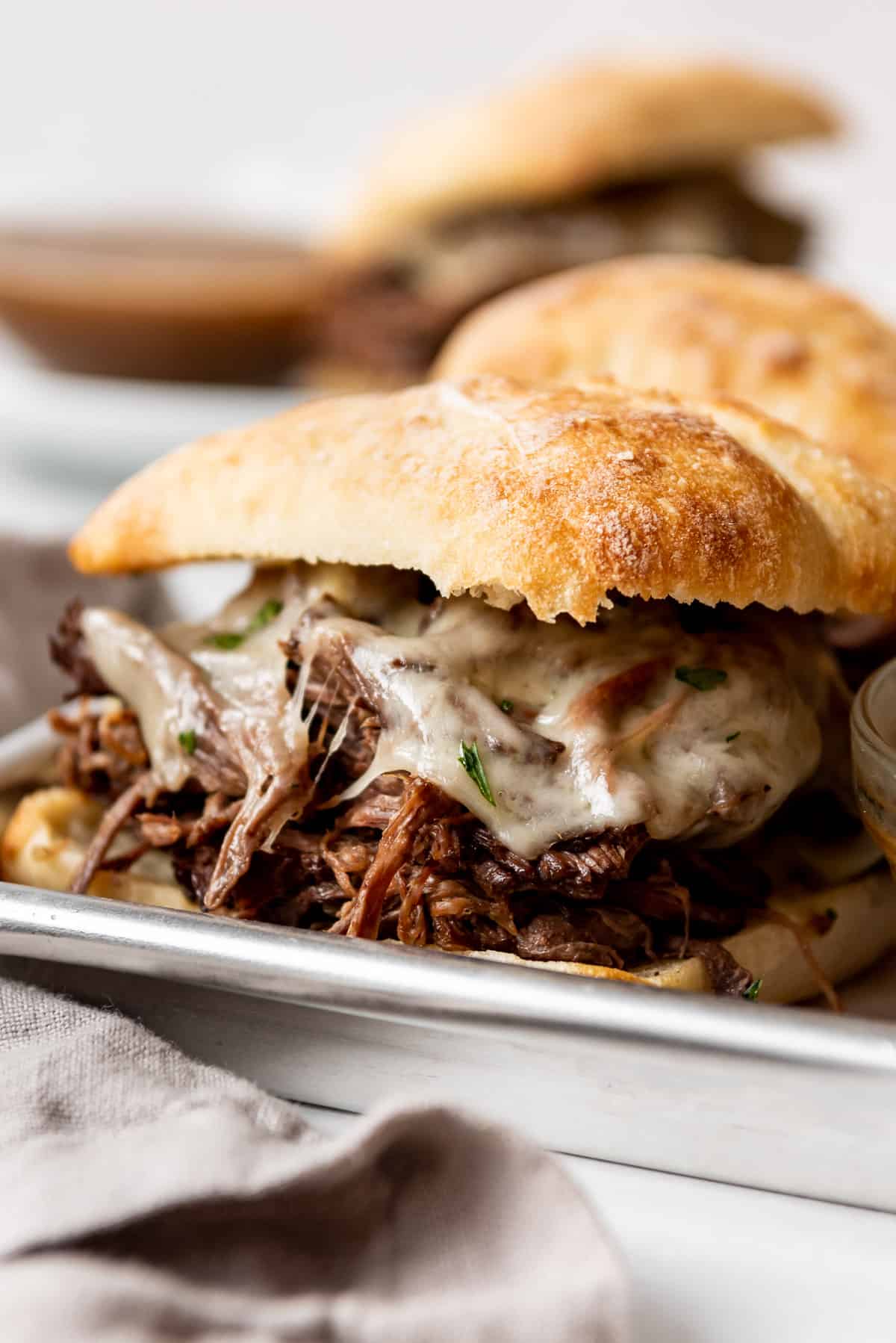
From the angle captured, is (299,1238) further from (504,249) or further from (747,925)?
(504,249)

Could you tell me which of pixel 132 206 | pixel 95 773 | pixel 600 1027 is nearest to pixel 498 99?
pixel 132 206

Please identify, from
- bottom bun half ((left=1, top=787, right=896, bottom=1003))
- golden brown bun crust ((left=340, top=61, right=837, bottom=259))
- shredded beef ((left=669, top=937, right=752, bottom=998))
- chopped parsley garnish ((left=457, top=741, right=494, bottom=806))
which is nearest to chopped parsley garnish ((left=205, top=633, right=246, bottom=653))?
bottom bun half ((left=1, top=787, right=896, bottom=1003))

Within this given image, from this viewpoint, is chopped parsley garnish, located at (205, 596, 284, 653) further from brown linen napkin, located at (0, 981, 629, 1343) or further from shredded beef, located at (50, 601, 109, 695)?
brown linen napkin, located at (0, 981, 629, 1343)

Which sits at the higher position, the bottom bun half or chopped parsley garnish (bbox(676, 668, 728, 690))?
chopped parsley garnish (bbox(676, 668, 728, 690))

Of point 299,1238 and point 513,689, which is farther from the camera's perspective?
point 513,689

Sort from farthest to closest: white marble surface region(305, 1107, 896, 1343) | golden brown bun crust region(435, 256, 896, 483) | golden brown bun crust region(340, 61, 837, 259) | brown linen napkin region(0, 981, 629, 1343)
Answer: golden brown bun crust region(340, 61, 837, 259)
golden brown bun crust region(435, 256, 896, 483)
white marble surface region(305, 1107, 896, 1343)
brown linen napkin region(0, 981, 629, 1343)

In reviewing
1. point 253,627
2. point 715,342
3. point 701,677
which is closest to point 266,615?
point 253,627
